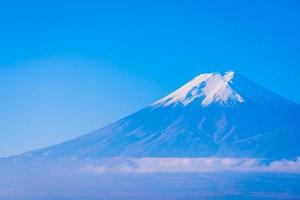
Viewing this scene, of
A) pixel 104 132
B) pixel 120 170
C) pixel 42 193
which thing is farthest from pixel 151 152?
pixel 42 193

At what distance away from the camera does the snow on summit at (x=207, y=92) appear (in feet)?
507

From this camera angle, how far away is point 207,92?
521 feet

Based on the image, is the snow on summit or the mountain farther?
the snow on summit

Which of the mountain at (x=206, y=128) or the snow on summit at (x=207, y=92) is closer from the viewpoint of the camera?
the mountain at (x=206, y=128)

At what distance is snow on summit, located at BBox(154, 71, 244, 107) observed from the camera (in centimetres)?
15462

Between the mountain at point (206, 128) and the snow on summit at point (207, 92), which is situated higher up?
the snow on summit at point (207, 92)

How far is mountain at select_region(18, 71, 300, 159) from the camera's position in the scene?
136m

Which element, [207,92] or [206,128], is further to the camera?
[207,92]

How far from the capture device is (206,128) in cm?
14488

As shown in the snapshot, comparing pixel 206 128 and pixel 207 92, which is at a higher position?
pixel 207 92

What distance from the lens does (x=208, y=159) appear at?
132250 millimetres

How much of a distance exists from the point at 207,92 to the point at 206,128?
1588 cm

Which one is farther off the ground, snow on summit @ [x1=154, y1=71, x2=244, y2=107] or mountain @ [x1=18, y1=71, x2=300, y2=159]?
snow on summit @ [x1=154, y1=71, x2=244, y2=107]

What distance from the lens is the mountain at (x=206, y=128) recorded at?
136 metres
